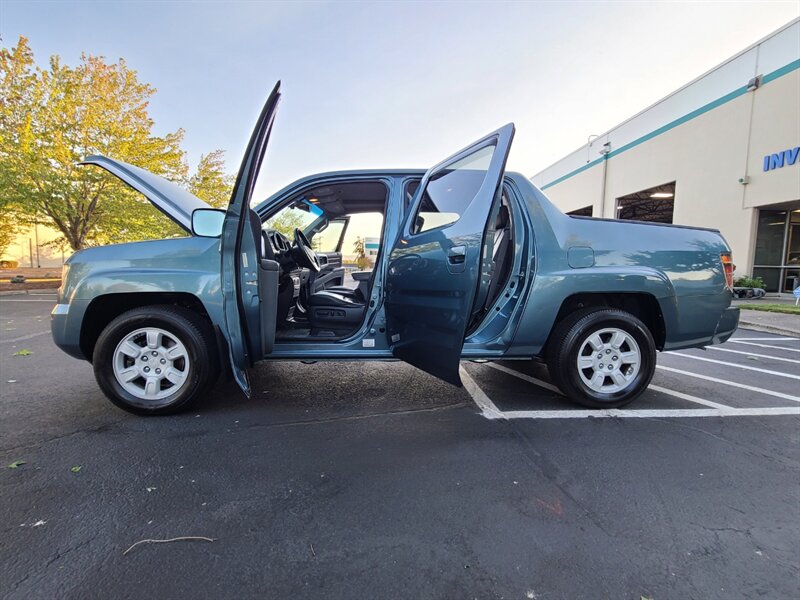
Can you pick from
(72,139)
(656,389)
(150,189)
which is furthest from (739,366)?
(72,139)

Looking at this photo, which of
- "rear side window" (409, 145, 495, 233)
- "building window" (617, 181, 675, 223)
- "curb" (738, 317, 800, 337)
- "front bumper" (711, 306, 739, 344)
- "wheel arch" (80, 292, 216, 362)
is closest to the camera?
"rear side window" (409, 145, 495, 233)

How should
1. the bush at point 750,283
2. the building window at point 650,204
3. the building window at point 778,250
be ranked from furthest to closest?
the building window at point 650,204, the building window at point 778,250, the bush at point 750,283

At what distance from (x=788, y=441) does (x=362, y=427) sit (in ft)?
9.68

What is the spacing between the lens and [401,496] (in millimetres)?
2113

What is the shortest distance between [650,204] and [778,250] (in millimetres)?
9331

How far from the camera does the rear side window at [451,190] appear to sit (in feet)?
9.70

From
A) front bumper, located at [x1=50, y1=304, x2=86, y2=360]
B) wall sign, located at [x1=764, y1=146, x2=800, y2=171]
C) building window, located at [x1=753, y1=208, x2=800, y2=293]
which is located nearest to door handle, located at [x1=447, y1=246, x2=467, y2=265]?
front bumper, located at [x1=50, y1=304, x2=86, y2=360]

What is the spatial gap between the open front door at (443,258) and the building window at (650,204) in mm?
19472

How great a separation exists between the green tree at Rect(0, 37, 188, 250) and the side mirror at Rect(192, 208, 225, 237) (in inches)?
524

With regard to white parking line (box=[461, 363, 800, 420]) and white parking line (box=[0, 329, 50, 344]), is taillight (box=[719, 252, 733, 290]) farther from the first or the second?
white parking line (box=[0, 329, 50, 344])

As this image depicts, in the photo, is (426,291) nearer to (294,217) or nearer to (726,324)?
(294,217)

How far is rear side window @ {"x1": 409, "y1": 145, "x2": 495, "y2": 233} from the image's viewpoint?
296 cm

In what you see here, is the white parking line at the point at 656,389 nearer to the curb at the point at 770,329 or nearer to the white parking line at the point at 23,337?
the curb at the point at 770,329

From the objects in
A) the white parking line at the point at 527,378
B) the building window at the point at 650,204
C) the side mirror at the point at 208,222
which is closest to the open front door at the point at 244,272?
the side mirror at the point at 208,222
